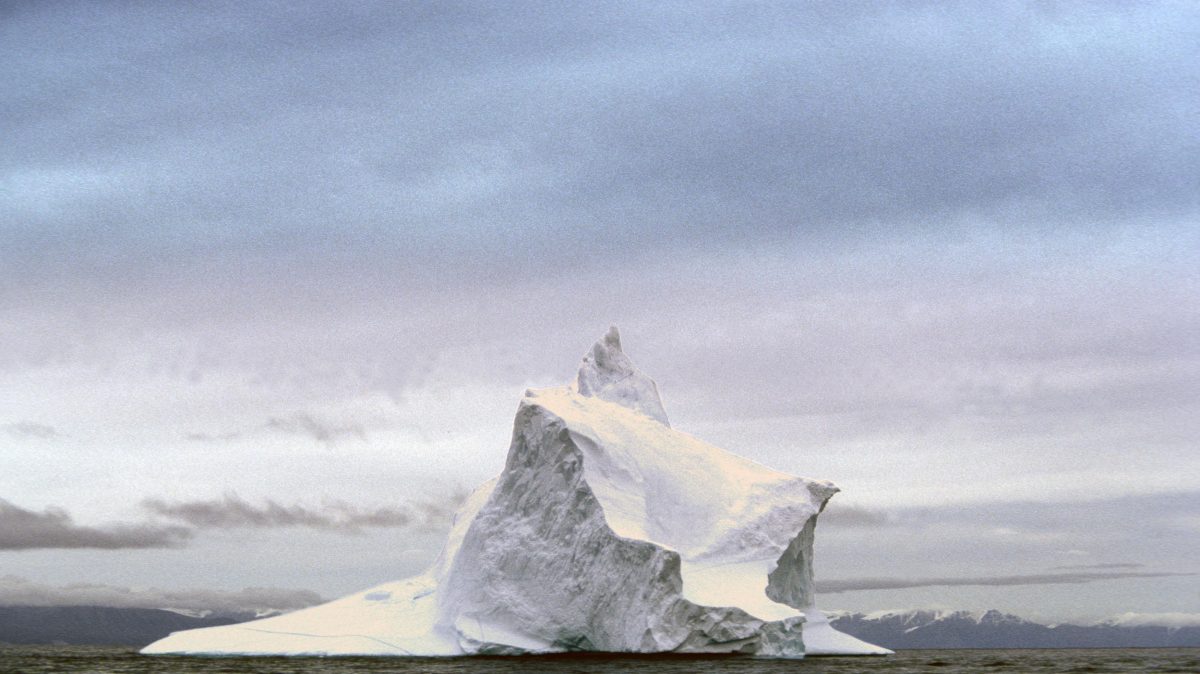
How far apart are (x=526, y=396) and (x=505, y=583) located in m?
7.72

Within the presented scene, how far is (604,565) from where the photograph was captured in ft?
149

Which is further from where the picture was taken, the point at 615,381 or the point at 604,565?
the point at 615,381

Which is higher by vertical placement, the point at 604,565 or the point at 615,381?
the point at 615,381

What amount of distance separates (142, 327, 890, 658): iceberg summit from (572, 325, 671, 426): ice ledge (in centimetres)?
194

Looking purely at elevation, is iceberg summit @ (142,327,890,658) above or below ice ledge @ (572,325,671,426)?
below

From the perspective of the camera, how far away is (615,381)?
2270 inches

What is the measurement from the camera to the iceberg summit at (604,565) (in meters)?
43.3

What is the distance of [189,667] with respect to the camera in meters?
47.1

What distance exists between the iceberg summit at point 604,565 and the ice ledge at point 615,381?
6.36 ft

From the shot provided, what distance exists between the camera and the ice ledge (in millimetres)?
56781

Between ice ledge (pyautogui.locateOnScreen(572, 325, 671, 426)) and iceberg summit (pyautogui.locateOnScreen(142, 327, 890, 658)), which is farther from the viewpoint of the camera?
ice ledge (pyautogui.locateOnScreen(572, 325, 671, 426))

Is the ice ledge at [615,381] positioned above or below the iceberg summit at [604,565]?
above

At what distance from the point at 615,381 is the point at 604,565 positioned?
13853mm

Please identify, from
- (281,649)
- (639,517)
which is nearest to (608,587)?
(639,517)
